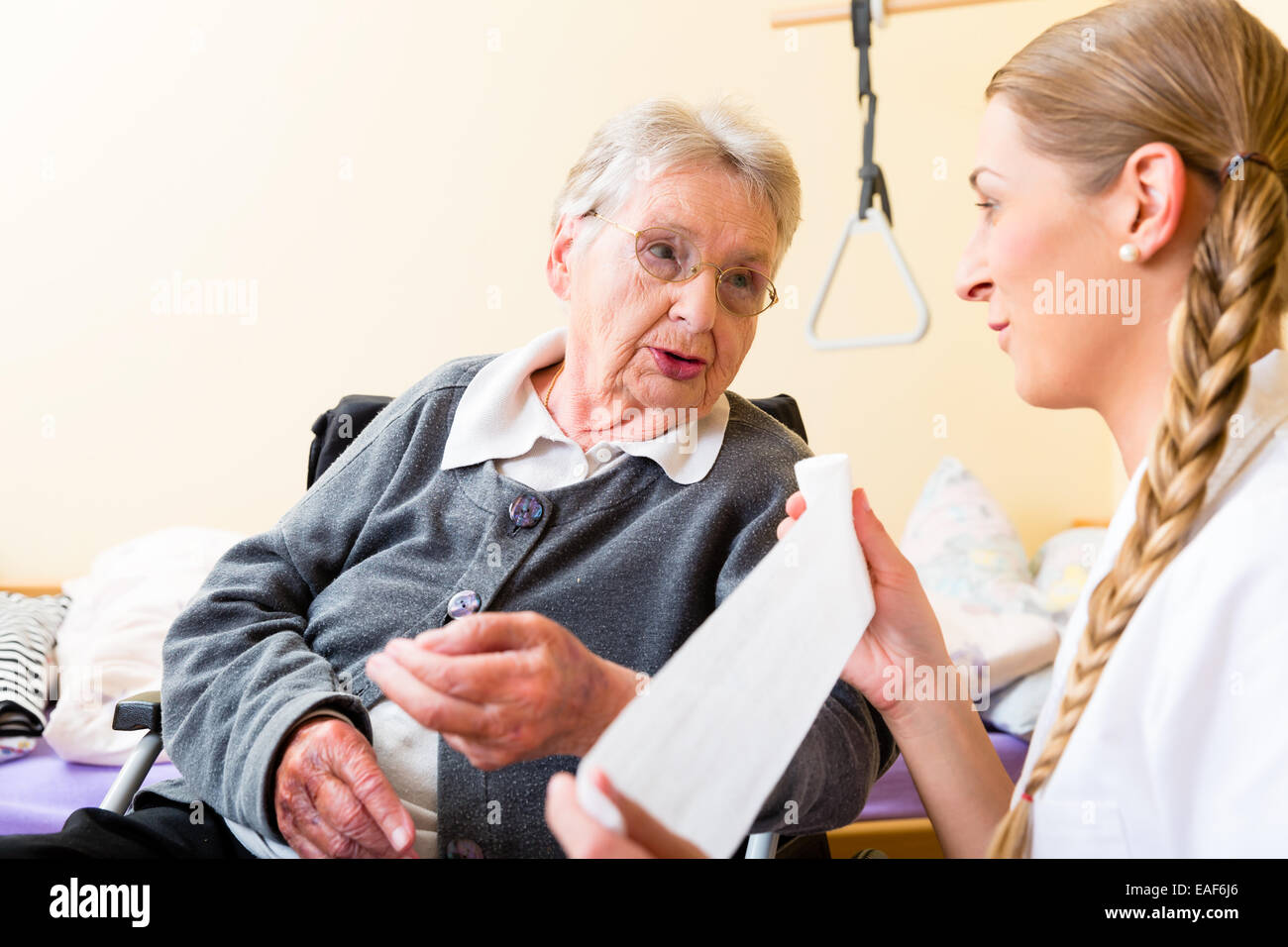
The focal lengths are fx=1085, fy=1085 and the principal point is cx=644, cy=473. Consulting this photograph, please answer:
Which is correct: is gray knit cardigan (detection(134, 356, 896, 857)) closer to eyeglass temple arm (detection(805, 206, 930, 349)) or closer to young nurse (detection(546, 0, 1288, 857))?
young nurse (detection(546, 0, 1288, 857))

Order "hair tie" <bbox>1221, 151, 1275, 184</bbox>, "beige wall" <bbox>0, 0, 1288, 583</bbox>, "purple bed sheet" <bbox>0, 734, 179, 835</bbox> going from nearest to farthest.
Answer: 1. "hair tie" <bbox>1221, 151, 1275, 184</bbox>
2. "purple bed sheet" <bbox>0, 734, 179, 835</bbox>
3. "beige wall" <bbox>0, 0, 1288, 583</bbox>

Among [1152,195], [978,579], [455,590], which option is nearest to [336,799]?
[455,590]

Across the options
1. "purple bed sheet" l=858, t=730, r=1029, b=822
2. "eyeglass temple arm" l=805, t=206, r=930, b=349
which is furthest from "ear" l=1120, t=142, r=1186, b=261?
"purple bed sheet" l=858, t=730, r=1029, b=822

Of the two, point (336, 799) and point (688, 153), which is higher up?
point (688, 153)

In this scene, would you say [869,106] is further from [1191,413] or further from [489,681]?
[489,681]

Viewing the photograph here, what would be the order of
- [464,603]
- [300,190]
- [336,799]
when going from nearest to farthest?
[336,799]
[464,603]
[300,190]

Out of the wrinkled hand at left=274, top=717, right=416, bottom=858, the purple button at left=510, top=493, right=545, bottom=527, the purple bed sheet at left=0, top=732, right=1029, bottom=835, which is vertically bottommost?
the purple bed sheet at left=0, top=732, right=1029, bottom=835

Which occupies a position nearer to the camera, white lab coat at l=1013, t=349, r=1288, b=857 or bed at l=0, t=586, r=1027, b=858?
white lab coat at l=1013, t=349, r=1288, b=857

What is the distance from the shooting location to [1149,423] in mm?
843

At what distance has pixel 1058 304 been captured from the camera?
0.84 metres

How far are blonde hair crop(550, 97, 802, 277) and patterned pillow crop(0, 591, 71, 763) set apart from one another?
1.31 metres

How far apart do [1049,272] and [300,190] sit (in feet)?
7.19

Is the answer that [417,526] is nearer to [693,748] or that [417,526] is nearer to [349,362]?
[693,748]

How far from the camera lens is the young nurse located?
0.70m
